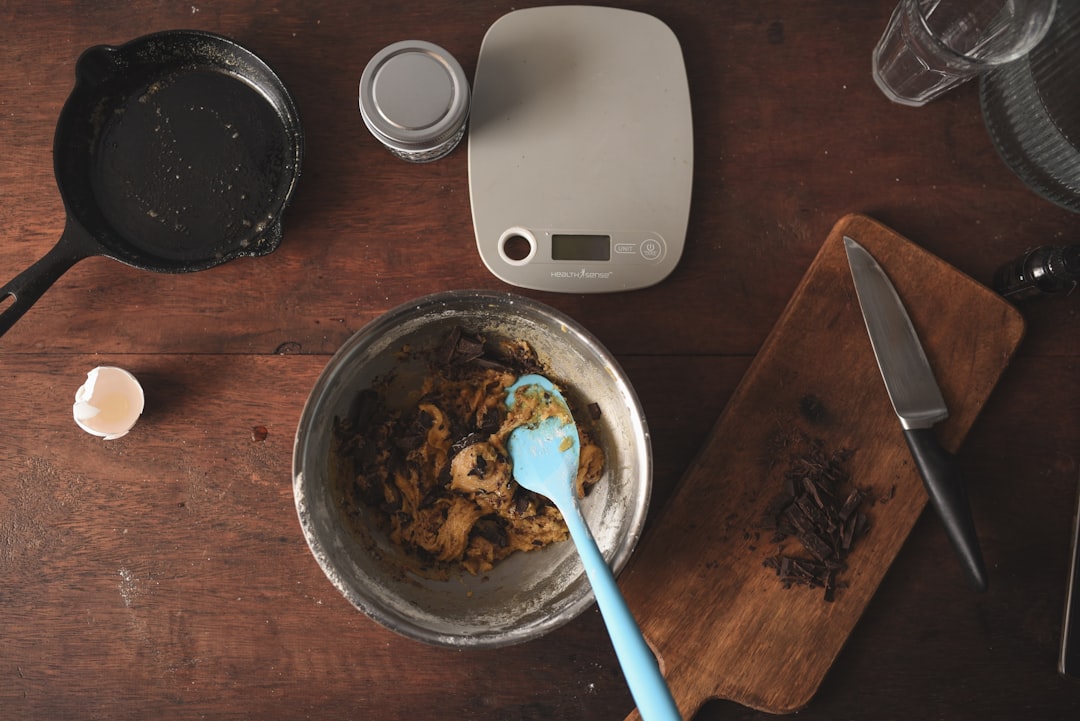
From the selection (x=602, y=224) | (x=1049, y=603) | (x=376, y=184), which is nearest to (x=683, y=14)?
(x=602, y=224)

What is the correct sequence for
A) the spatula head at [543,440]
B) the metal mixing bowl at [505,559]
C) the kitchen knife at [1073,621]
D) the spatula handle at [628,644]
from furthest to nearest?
the kitchen knife at [1073,621] → the spatula head at [543,440] → the metal mixing bowl at [505,559] → the spatula handle at [628,644]

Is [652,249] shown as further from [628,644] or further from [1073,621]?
[1073,621]

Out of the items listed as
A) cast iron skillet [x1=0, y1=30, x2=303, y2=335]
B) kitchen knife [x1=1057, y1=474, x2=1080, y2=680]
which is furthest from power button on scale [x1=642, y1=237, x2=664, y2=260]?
kitchen knife [x1=1057, y1=474, x2=1080, y2=680]

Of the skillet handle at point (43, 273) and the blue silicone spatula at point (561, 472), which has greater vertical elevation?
the blue silicone spatula at point (561, 472)

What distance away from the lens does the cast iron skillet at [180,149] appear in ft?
4.56

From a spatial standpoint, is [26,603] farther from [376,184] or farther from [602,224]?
[602,224]

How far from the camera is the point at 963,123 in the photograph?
4.87 ft

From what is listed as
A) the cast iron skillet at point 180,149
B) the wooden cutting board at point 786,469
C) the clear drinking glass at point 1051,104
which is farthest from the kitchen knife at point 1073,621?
the cast iron skillet at point 180,149

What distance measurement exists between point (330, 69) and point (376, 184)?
27 centimetres

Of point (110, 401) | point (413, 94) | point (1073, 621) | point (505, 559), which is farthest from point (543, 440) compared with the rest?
point (1073, 621)

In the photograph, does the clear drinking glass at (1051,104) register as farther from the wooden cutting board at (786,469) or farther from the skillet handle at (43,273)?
the skillet handle at (43,273)

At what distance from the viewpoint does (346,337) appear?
1425 millimetres

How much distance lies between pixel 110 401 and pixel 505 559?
84 centimetres

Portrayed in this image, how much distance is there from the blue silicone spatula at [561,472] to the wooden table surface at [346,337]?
215mm
